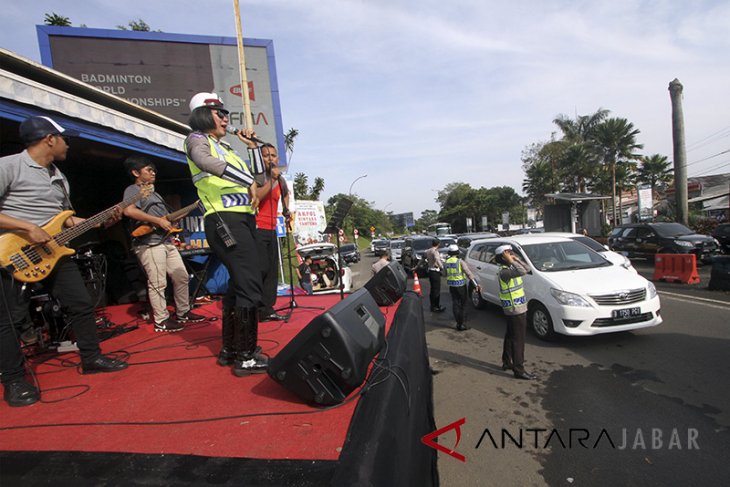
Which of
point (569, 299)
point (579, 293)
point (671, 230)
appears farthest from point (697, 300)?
point (671, 230)

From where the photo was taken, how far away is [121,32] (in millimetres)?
8852

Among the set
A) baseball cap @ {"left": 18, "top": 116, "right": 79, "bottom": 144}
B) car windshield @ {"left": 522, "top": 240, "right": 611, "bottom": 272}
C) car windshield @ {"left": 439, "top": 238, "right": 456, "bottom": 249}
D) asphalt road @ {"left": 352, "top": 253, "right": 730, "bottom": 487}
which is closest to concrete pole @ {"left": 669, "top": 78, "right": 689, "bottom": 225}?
car windshield @ {"left": 439, "top": 238, "right": 456, "bottom": 249}

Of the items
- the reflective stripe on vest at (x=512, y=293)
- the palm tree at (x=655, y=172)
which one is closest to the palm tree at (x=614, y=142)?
the palm tree at (x=655, y=172)

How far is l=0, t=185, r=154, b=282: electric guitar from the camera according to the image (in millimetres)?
2248

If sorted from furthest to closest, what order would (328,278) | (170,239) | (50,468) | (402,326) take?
(328,278) → (170,239) → (402,326) → (50,468)

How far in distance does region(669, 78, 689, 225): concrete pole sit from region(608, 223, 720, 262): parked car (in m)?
5.02

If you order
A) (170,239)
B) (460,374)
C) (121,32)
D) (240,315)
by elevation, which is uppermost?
(121,32)

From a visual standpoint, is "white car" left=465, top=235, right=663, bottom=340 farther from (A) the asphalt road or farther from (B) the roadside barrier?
(B) the roadside barrier

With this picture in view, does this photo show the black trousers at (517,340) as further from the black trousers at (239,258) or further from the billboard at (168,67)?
the billboard at (168,67)

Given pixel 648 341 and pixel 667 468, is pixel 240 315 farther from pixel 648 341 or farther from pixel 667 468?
pixel 648 341

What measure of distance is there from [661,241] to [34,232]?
15792 mm

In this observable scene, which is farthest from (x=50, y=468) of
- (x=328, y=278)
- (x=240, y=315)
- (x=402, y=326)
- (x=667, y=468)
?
(x=328, y=278)

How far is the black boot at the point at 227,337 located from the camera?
8.25ft

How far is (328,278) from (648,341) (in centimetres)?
719
